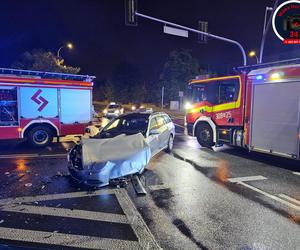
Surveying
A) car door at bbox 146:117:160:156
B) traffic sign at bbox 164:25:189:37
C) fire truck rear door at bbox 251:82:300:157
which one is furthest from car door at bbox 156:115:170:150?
traffic sign at bbox 164:25:189:37

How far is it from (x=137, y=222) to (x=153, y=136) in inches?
146

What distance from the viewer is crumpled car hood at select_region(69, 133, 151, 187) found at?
18.4 ft

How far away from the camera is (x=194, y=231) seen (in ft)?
13.3

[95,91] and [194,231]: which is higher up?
[95,91]

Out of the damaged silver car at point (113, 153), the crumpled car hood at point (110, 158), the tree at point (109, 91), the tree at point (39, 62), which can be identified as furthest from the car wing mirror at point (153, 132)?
the tree at point (109, 91)

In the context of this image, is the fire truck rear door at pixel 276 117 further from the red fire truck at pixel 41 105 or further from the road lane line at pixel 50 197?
the red fire truck at pixel 41 105

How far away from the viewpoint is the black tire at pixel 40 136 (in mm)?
10562

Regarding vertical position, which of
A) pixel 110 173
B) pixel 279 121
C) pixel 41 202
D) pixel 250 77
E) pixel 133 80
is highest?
pixel 133 80

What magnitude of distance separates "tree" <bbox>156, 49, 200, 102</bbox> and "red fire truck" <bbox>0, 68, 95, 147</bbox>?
29684 mm

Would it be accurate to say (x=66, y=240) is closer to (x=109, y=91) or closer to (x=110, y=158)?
(x=110, y=158)

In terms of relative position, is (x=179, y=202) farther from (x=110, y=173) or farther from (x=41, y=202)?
(x=41, y=202)

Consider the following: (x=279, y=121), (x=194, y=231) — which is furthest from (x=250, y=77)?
(x=194, y=231)

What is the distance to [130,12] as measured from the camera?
36.1 ft

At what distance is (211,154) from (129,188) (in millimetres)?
4683
